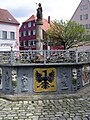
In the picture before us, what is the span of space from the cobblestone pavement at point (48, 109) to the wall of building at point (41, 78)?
103 centimetres

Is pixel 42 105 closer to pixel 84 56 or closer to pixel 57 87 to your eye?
pixel 57 87

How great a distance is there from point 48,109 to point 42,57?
4235mm

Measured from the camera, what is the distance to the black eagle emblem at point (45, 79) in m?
13.0

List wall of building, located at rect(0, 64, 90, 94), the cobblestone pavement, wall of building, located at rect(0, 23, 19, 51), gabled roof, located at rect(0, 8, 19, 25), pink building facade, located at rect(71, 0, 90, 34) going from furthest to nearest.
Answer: pink building facade, located at rect(71, 0, 90, 34) → gabled roof, located at rect(0, 8, 19, 25) → wall of building, located at rect(0, 23, 19, 51) → wall of building, located at rect(0, 64, 90, 94) → the cobblestone pavement

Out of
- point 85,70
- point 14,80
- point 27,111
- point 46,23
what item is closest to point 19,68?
point 14,80

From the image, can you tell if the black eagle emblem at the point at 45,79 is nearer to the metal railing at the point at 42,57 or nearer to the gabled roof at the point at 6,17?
the metal railing at the point at 42,57

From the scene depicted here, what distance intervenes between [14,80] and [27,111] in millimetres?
3096

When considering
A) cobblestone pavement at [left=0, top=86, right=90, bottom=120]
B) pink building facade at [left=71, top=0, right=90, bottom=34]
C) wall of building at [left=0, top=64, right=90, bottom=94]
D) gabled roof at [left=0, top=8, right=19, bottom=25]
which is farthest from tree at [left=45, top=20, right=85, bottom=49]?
cobblestone pavement at [left=0, top=86, right=90, bottom=120]

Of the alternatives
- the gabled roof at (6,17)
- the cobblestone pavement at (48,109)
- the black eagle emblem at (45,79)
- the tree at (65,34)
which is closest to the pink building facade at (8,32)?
the gabled roof at (6,17)

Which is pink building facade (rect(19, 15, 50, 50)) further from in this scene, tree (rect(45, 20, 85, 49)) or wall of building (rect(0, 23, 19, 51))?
wall of building (rect(0, 23, 19, 51))

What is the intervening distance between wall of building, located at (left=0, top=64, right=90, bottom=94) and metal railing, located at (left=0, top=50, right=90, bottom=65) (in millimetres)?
381

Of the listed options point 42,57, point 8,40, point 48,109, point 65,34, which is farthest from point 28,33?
point 48,109

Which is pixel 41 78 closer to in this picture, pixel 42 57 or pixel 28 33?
pixel 42 57

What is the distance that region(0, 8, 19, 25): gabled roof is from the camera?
37.9m
